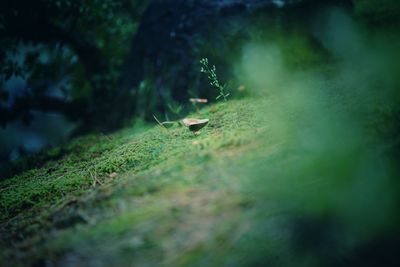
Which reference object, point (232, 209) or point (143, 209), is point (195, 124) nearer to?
point (143, 209)

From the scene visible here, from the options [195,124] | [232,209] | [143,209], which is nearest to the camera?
[232,209]

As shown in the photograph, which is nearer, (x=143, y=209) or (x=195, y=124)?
(x=143, y=209)

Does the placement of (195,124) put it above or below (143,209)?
above

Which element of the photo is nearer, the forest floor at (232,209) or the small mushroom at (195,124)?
the forest floor at (232,209)

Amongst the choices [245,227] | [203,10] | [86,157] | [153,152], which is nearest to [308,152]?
[245,227]

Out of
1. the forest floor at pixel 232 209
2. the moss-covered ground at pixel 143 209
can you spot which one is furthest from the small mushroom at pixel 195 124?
the forest floor at pixel 232 209

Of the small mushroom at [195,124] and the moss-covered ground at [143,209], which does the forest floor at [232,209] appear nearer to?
the moss-covered ground at [143,209]

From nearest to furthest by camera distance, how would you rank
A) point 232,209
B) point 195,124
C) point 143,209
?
point 232,209, point 143,209, point 195,124

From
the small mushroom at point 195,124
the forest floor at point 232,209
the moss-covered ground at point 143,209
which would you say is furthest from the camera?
the small mushroom at point 195,124

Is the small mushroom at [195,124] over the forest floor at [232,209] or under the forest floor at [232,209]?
over

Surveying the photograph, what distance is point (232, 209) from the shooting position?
5.99 ft

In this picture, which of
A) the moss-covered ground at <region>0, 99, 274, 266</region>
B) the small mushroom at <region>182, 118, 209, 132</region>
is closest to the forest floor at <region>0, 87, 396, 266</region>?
the moss-covered ground at <region>0, 99, 274, 266</region>

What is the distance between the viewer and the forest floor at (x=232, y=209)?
1.61 metres

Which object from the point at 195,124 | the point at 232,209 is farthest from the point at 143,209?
the point at 195,124
